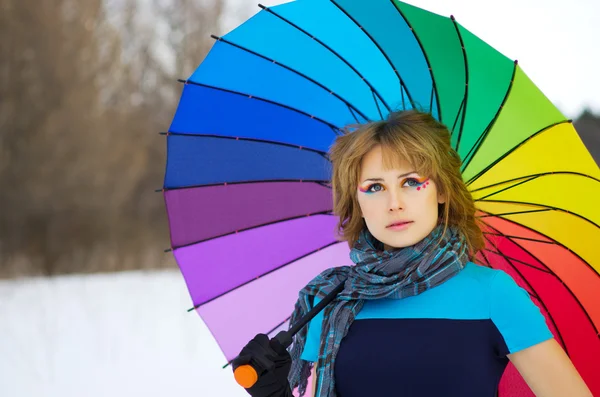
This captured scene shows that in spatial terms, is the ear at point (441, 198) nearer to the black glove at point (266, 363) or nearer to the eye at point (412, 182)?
the eye at point (412, 182)

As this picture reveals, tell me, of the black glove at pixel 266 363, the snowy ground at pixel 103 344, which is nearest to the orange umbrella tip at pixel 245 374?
the black glove at pixel 266 363

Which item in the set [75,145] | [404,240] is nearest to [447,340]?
[404,240]

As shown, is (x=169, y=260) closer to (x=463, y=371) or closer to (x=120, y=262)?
(x=120, y=262)

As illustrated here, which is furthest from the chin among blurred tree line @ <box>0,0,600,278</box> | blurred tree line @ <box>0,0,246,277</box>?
blurred tree line @ <box>0,0,246,277</box>

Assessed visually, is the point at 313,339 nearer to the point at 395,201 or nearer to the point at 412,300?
the point at 412,300

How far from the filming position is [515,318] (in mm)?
1581

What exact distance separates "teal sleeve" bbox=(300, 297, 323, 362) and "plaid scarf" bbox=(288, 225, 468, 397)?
0.05 metres

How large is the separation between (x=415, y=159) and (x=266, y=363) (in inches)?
22.4

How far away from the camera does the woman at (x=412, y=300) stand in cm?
159

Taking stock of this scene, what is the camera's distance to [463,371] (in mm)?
1587

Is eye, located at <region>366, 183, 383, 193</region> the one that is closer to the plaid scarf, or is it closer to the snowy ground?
the plaid scarf

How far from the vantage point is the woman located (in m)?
1.59

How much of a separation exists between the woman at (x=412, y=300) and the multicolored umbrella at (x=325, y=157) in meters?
0.24

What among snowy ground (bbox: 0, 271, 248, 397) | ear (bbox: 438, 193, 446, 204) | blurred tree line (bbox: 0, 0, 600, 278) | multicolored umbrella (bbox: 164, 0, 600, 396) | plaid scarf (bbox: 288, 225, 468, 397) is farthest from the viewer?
blurred tree line (bbox: 0, 0, 600, 278)
